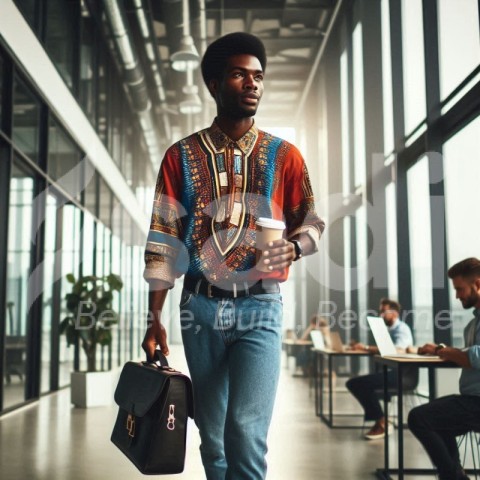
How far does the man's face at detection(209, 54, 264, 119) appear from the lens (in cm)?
167

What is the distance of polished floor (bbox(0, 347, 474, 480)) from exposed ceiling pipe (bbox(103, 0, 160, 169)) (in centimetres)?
524

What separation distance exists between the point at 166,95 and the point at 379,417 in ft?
31.5

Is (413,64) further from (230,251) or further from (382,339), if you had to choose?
(230,251)

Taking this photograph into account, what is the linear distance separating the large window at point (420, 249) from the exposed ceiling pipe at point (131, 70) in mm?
4564

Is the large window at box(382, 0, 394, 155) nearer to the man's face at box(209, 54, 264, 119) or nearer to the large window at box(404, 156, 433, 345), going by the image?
the large window at box(404, 156, 433, 345)

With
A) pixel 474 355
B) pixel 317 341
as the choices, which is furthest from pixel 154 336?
pixel 317 341

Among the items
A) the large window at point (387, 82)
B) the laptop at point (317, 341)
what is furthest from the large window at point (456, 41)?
the laptop at point (317, 341)

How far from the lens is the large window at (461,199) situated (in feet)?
17.0

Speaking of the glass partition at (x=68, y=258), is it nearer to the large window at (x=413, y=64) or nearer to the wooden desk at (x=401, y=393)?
the large window at (x=413, y=64)

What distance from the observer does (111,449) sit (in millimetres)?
4582

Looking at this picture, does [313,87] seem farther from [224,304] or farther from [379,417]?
[224,304]

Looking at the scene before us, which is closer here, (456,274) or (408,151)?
(456,274)

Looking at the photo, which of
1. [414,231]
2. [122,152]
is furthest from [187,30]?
[414,231]

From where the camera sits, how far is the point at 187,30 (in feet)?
31.3
